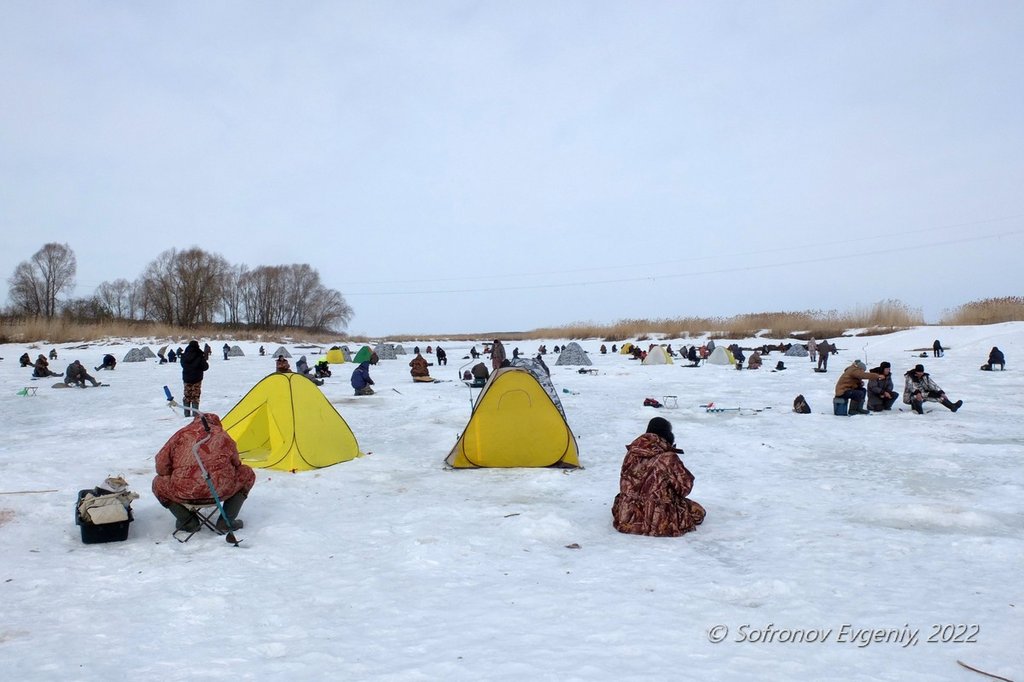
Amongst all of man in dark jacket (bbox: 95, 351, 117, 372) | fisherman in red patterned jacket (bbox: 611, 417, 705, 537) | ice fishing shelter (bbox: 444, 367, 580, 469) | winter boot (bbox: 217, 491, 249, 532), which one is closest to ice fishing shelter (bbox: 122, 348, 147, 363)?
man in dark jacket (bbox: 95, 351, 117, 372)

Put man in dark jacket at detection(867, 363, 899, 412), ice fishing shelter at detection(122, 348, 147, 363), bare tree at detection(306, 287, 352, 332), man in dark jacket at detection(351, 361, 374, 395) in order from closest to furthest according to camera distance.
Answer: man in dark jacket at detection(867, 363, 899, 412)
man in dark jacket at detection(351, 361, 374, 395)
ice fishing shelter at detection(122, 348, 147, 363)
bare tree at detection(306, 287, 352, 332)

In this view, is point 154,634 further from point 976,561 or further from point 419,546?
point 976,561

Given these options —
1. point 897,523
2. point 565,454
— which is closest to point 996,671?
point 897,523

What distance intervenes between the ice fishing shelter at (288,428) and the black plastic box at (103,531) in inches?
136

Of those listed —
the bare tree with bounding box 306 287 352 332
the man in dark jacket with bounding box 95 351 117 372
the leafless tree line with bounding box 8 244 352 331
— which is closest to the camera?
the man in dark jacket with bounding box 95 351 117 372

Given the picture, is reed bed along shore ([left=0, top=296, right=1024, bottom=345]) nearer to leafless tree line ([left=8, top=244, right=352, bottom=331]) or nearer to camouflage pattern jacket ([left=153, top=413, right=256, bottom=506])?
leafless tree line ([left=8, top=244, right=352, bottom=331])

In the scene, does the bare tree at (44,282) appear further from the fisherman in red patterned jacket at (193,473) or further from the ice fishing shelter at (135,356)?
the fisherman in red patterned jacket at (193,473)

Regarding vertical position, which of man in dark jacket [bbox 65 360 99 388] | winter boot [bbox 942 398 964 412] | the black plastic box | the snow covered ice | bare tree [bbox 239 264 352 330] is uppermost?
bare tree [bbox 239 264 352 330]

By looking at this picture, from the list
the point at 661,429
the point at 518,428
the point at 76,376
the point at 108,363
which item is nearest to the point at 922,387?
the point at 518,428

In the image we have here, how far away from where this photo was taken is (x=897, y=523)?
740cm

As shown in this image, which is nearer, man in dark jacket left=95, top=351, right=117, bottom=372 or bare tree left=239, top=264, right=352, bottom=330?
man in dark jacket left=95, top=351, right=117, bottom=372

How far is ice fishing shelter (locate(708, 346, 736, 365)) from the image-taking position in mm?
31344

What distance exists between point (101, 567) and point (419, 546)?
2.88 m

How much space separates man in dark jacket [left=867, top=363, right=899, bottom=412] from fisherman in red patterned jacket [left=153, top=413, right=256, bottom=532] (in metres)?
14.3
